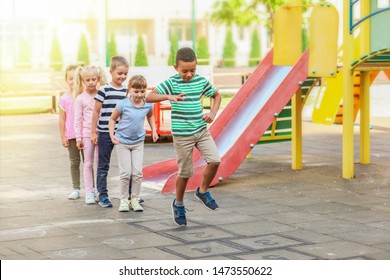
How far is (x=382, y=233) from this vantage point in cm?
826

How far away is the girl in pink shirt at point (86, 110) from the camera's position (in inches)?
397

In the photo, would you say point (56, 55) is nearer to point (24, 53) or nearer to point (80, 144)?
point (24, 53)

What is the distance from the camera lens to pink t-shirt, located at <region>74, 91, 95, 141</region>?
10.1 meters

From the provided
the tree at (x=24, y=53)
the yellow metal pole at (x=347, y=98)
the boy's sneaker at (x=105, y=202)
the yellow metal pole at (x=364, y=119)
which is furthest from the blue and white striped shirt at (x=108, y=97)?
the tree at (x=24, y=53)

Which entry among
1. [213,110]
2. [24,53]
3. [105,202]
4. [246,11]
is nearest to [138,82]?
[213,110]

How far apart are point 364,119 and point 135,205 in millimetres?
4612

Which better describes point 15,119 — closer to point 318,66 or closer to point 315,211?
point 318,66

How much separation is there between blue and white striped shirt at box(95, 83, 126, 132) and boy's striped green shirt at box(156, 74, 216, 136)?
102cm

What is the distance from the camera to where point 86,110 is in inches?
398

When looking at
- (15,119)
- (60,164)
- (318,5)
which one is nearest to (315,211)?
(318,5)

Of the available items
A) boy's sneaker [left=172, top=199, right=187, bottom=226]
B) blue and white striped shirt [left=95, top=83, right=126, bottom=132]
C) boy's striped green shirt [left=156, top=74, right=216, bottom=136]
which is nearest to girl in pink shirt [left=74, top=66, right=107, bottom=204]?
blue and white striped shirt [left=95, top=83, right=126, bottom=132]

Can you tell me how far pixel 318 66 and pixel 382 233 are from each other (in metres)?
4.05

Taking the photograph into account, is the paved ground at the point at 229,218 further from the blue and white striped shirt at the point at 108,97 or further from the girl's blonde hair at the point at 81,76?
the girl's blonde hair at the point at 81,76

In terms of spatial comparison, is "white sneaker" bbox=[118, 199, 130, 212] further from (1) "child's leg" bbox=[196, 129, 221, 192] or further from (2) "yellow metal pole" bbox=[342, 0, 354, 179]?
(2) "yellow metal pole" bbox=[342, 0, 354, 179]
